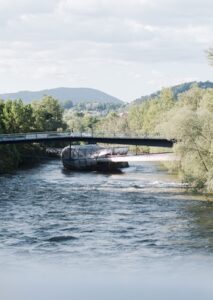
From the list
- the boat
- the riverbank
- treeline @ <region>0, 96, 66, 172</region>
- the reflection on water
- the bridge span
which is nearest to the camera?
the reflection on water

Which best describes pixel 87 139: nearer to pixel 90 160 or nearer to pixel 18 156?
pixel 90 160

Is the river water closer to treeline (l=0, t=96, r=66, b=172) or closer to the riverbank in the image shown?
the riverbank

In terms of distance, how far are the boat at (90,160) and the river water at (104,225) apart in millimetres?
28870

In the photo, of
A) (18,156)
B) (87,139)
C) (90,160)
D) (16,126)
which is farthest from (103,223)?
(16,126)

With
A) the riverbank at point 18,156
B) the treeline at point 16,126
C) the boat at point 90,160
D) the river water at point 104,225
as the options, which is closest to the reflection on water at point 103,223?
the river water at point 104,225

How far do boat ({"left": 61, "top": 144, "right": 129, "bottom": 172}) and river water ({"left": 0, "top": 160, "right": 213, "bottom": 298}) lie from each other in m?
28.9

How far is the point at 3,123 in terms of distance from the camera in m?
116

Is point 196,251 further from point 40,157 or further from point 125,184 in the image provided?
point 40,157

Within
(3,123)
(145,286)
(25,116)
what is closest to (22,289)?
(145,286)

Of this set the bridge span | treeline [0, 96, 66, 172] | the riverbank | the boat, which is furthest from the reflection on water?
the boat

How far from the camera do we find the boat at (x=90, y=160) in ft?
371

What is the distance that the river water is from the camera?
4053 centimetres

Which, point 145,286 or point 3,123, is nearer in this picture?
point 145,286

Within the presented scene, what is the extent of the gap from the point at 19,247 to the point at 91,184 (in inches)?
1588
